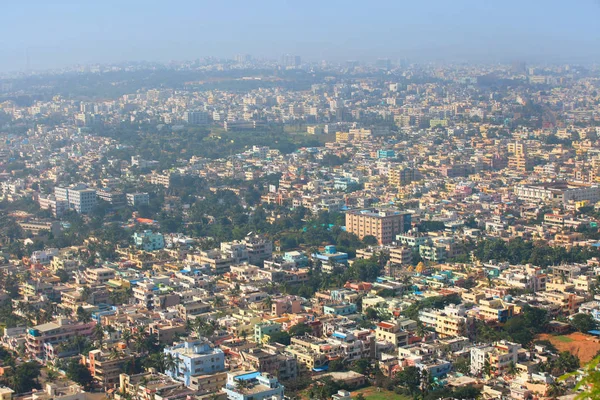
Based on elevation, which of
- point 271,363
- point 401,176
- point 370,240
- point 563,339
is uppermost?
point 271,363

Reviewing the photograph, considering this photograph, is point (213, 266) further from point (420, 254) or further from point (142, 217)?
point (142, 217)

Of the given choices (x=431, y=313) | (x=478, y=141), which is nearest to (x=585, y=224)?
(x=431, y=313)

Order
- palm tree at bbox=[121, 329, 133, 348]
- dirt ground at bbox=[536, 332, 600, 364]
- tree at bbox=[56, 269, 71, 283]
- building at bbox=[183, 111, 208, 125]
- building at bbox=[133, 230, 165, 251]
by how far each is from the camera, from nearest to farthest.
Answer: dirt ground at bbox=[536, 332, 600, 364] → palm tree at bbox=[121, 329, 133, 348] → tree at bbox=[56, 269, 71, 283] → building at bbox=[133, 230, 165, 251] → building at bbox=[183, 111, 208, 125]

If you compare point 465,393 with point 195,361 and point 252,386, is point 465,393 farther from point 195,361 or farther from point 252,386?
point 195,361

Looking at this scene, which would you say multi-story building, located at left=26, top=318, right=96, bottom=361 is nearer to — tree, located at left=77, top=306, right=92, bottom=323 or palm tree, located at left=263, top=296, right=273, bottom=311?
tree, located at left=77, top=306, right=92, bottom=323

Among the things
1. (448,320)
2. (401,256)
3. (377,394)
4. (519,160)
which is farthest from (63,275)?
(519,160)

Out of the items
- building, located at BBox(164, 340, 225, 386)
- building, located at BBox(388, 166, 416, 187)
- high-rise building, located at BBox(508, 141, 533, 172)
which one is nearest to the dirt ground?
building, located at BBox(164, 340, 225, 386)

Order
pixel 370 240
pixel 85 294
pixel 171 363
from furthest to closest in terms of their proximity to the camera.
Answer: pixel 370 240
pixel 85 294
pixel 171 363
